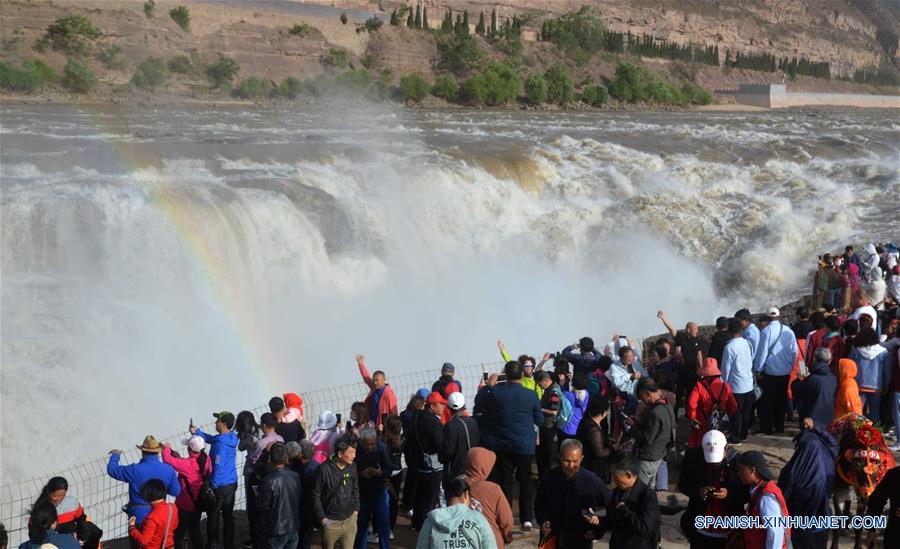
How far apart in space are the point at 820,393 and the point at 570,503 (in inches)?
116

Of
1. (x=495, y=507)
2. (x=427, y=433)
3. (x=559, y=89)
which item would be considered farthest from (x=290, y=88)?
(x=495, y=507)

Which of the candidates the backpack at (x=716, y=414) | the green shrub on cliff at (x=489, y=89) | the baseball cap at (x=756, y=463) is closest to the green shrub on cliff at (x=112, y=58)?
the green shrub on cliff at (x=489, y=89)

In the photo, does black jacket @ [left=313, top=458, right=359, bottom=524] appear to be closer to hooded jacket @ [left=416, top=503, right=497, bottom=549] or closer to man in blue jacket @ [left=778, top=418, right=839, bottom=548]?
hooded jacket @ [left=416, top=503, right=497, bottom=549]

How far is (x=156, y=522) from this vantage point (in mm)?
5742

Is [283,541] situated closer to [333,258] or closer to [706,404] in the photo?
[706,404]

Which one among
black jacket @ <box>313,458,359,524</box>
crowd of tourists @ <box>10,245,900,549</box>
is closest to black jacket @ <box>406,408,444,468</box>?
crowd of tourists @ <box>10,245,900,549</box>

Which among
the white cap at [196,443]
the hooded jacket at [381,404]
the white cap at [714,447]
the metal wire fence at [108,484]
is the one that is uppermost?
the white cap at [714,447]

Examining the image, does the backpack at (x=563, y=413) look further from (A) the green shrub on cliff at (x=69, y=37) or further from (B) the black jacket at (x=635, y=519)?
(A) the green shrub on cliff at (x=69, y=37)

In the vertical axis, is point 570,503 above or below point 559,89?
below

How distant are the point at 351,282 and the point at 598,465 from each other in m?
12.3

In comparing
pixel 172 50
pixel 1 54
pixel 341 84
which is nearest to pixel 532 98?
pixel 341 84

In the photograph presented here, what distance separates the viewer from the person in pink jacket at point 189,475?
6777 millimetres

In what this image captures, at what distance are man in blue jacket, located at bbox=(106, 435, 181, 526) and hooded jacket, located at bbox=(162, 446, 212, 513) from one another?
346 mm

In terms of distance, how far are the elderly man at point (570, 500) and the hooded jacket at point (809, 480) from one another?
1.17m
